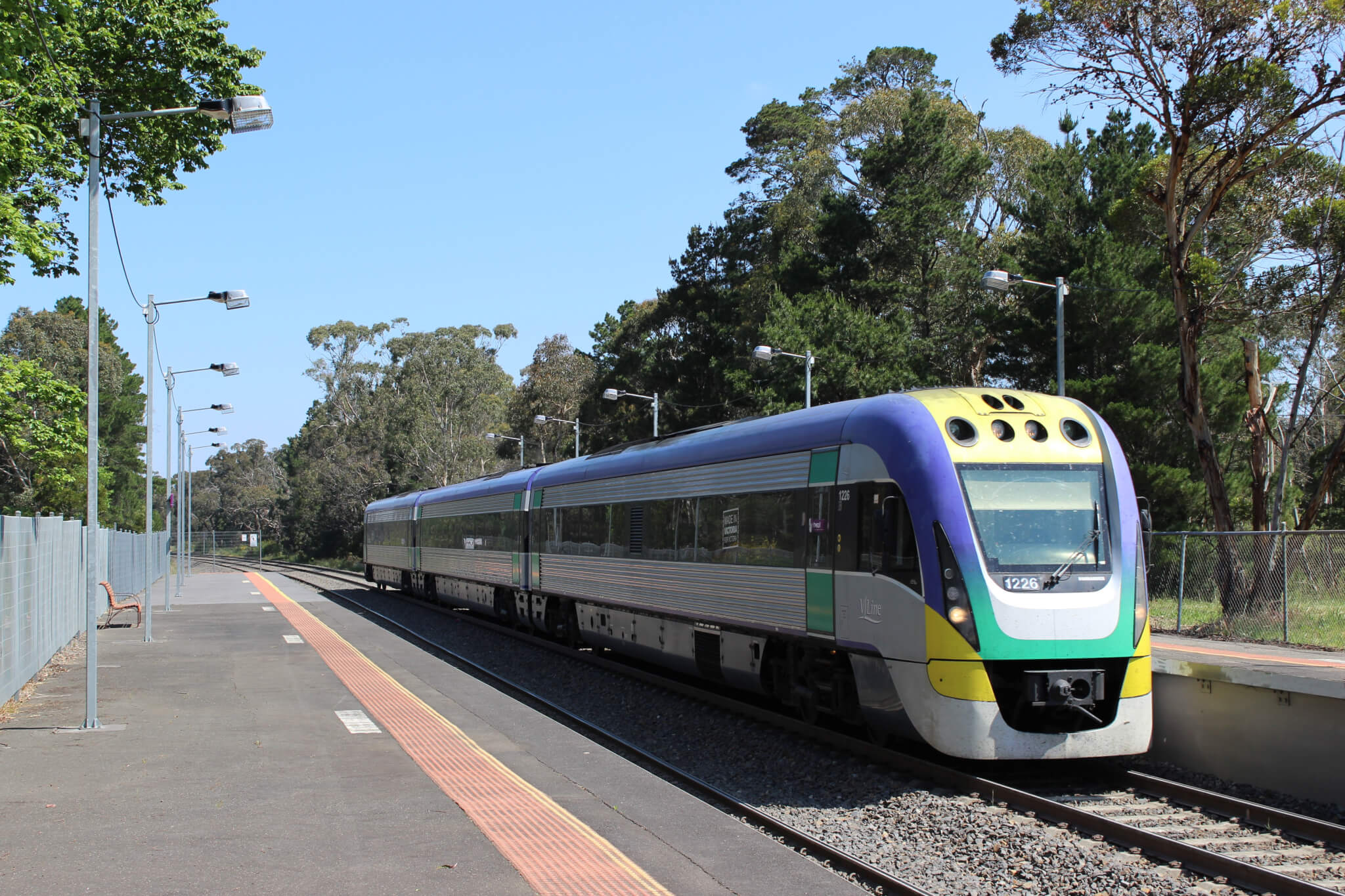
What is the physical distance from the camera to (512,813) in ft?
26.8

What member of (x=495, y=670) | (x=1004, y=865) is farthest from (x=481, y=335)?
(x=1004, y=865)

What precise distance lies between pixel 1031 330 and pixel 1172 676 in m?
26.4

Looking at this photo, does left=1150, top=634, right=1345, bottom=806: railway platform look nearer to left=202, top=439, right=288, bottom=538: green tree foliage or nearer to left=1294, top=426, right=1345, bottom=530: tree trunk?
left=1294, top=426, right=1345, bottom=530: tree trunk

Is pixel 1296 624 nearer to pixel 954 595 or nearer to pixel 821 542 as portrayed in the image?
pixel 821 542

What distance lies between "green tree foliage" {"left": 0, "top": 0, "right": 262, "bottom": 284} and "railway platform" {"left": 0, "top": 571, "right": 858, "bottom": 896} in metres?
7.72

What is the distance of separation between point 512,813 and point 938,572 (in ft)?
12.0

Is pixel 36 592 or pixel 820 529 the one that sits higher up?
pixel 820 529

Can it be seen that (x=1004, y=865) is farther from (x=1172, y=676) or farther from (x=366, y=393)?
(x=366, y=393)

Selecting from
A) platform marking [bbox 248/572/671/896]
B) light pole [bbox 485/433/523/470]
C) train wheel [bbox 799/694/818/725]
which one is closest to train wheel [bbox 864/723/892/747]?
train wheel [bbox 799/694/818/725]

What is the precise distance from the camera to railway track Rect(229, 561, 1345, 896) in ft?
22.3

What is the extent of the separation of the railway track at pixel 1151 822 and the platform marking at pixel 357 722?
108 inches

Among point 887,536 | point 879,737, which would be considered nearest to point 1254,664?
point 879,737

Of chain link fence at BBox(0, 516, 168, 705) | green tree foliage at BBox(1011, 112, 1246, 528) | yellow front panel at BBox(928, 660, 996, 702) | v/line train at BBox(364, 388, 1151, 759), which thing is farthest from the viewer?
green tree foliage at BBox(1011, 112, 1246, 528)

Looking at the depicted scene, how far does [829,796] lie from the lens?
29.6ft
